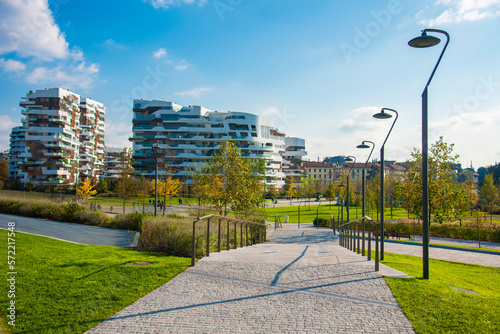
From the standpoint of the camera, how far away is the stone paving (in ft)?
13.7

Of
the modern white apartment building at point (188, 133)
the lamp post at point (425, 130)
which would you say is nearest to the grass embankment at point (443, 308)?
the lamp post at point (425, 130)

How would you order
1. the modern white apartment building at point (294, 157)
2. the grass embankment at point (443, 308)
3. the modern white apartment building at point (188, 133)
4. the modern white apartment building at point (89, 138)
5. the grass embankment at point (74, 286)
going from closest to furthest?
the grass embankment at point (443, 308) < the grass embankment at point (74, 286) < the modern white apartment building at point (188, 133) < the modern white apartment building at point (89, 138) < the modern white apartment building at point (294, 157)

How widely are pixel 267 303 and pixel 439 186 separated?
1867cm

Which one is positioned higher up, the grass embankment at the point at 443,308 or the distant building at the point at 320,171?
the distant building at the point at 320,171

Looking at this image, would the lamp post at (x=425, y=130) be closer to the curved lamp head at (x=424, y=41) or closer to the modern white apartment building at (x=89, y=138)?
the curved lamp head at (x=424, y=41)

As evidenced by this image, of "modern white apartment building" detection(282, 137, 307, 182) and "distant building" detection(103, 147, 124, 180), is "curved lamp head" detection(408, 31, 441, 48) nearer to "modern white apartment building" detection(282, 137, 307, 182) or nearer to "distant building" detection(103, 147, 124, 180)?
"modern white apartment building" detection(282, 137, 307, 182)

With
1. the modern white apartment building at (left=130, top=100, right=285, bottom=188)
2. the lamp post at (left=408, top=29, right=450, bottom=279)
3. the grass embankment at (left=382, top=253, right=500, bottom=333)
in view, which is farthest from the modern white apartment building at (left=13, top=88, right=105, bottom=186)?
the grass embankment at (left=382, top=253, right=500, bottom=333)

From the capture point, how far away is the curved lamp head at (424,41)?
6.84 m

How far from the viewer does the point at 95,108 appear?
91.2 meters

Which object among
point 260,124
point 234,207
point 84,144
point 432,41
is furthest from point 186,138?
point 432,41

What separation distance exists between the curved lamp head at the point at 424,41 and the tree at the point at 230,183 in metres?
13.4

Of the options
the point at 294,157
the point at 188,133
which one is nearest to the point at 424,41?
the point at 188,133

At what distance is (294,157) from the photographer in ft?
379

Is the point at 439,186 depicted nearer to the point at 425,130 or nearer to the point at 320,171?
the point at 425,130
